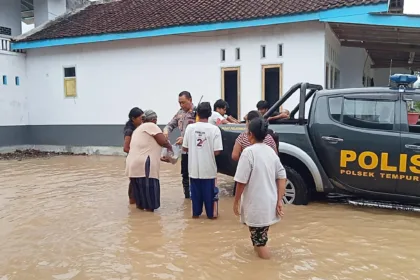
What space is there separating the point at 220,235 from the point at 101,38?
1068 cm

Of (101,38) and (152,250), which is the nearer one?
(152,250)

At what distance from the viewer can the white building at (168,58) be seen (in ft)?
36.7

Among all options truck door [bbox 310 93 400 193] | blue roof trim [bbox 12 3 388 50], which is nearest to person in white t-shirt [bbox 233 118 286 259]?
truck door [bbox 310 93 400 193]

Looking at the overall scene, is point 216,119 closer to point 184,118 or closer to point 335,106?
point 184,118

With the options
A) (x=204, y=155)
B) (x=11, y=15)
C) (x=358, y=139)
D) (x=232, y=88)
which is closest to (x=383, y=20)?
(x=232, y=88)

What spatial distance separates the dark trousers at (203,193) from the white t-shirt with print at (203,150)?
3.8 inches

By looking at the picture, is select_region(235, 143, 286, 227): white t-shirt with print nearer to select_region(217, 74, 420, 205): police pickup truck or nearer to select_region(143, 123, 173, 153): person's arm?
select_region(217, 74, 420, 205): police pickup truck

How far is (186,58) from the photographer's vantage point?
43.2 ft

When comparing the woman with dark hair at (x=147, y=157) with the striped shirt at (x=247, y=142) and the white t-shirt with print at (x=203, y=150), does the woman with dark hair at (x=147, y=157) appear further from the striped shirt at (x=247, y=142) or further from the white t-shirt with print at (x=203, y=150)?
the striped shirt at (x=247, y=142)

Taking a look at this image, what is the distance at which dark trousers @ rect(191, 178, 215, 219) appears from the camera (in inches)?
219

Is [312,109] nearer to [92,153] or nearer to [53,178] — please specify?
[53,178]

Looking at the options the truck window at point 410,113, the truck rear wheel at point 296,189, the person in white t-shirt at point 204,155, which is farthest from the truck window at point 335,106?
the person in white t-shirt at point 204,155

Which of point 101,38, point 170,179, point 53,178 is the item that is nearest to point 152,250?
point 170,179

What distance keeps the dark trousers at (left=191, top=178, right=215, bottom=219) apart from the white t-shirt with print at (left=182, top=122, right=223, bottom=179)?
0.10 meters
